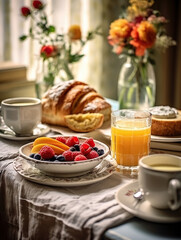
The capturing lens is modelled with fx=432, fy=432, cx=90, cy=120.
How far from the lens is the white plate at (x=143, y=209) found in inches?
33.2

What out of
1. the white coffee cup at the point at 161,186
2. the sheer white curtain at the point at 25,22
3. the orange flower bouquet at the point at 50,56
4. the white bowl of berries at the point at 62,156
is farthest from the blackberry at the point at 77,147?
the sheer white curtain at the point at 25,22

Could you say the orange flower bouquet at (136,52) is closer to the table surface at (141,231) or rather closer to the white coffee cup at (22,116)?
the white coffee cup at (22,116)

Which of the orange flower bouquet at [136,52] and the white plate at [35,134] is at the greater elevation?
the orange flower bouquet at [136,52]

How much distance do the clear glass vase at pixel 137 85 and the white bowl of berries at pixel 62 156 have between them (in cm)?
75

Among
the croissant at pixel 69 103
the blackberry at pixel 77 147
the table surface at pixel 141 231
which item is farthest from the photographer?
the croissant at pixel 69 103

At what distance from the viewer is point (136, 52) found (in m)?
1.76

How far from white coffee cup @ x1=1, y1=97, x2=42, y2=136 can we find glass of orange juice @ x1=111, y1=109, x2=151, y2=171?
321 millimetres

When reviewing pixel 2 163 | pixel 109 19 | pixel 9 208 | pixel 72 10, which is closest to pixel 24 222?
pixel 9 208

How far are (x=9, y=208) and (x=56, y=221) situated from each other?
0.22 meters

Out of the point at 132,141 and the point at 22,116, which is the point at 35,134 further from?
the point at 132,141

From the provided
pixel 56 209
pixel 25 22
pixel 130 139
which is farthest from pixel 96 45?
pixel 56 209

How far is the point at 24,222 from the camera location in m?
1.03

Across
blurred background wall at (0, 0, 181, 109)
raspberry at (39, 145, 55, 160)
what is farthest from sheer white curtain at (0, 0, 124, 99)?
raspberry at (39, 145, 55, 160)

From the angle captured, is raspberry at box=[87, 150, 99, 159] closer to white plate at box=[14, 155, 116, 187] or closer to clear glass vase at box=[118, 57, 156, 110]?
white plate at box=[14, 155, 116, 187]
